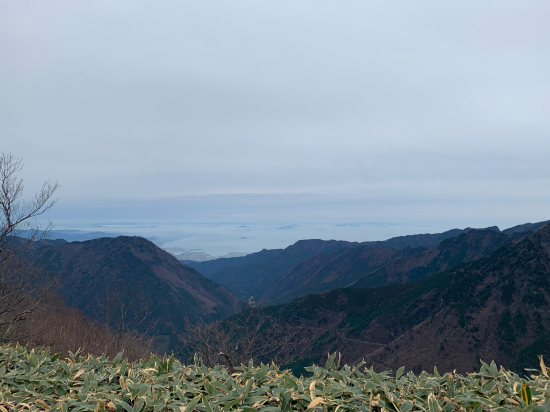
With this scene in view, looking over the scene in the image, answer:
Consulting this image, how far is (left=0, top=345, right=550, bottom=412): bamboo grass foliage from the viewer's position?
2643 mm

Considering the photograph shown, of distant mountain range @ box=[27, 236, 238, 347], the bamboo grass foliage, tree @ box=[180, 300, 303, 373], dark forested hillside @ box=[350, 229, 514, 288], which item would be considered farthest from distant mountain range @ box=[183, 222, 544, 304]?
the bamboo grass foliage

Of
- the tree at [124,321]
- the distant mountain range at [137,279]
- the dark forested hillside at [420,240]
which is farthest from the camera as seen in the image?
the dark forested hillside at [420,240]

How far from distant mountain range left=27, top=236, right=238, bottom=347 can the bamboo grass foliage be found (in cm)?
9349

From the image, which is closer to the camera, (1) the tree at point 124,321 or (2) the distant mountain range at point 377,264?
(1) the tree at point 124,321

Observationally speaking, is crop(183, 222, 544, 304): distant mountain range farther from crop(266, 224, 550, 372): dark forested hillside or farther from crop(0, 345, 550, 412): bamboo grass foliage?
crop(0, 345, 550, 412): bamboo grass foliage

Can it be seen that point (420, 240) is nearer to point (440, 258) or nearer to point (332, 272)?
point (332, 272)

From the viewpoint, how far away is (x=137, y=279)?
10831 centimetres

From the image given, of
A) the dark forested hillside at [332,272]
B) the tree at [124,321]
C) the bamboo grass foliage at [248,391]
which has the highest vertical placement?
the bamboo grass foliage at [248,391]

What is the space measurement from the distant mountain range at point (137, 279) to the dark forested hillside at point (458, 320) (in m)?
47.1

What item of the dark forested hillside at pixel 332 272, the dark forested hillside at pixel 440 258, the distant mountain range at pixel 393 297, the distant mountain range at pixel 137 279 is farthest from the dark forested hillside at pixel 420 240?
the distant mountain range at pixel 137 279

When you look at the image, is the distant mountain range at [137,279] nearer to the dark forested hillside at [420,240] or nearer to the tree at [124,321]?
the tree at [124,321]

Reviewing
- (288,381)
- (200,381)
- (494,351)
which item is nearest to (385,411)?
(288,381)

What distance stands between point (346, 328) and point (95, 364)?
211ft

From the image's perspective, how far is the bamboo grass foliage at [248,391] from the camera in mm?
2643
